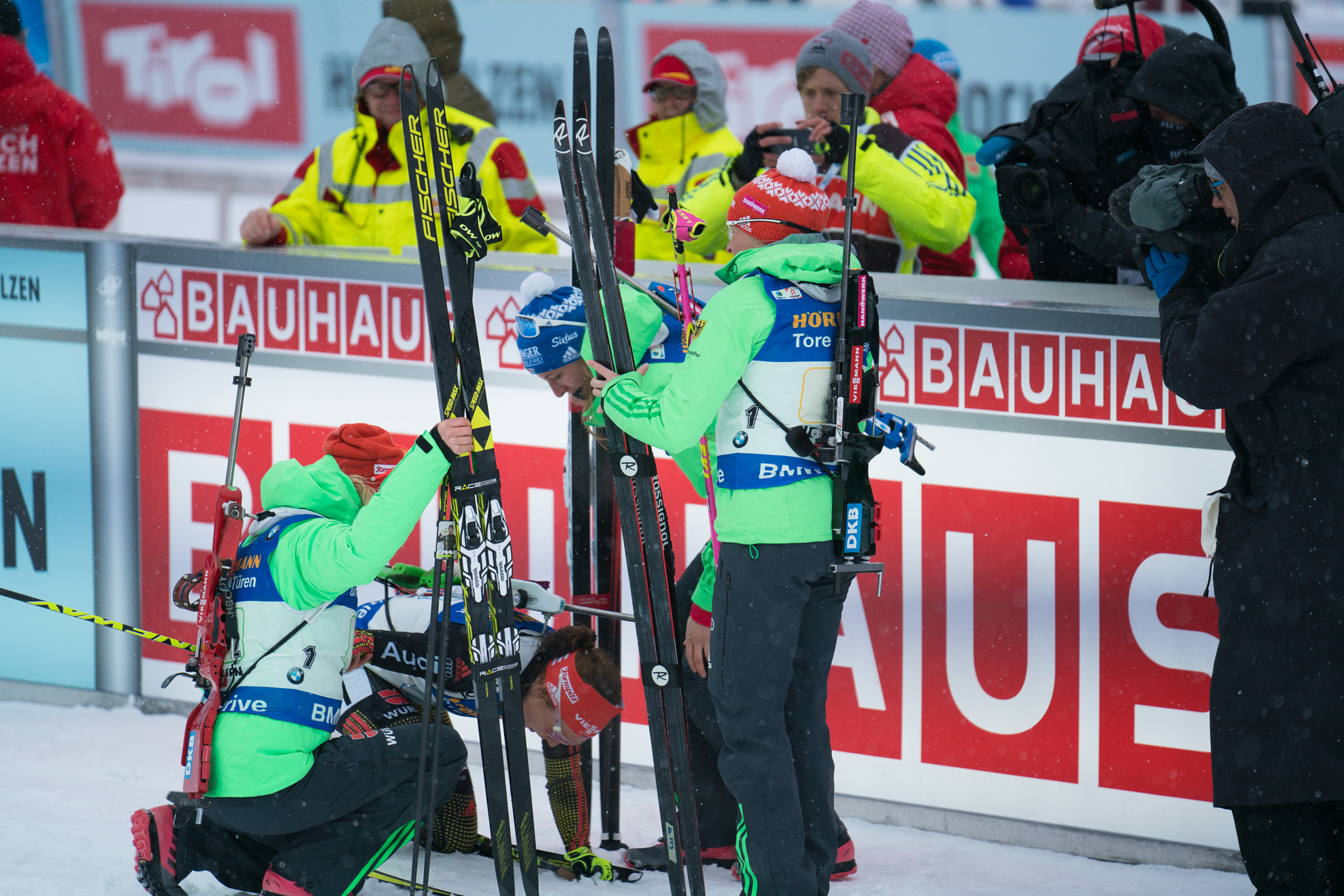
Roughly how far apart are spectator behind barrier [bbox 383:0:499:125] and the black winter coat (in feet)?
13.3

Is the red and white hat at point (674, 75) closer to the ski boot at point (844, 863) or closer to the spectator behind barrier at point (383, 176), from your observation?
the spectator behind barrier at point (383, 176)

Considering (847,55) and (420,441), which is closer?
(420,441)

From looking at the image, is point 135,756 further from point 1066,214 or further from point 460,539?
point 1066,214

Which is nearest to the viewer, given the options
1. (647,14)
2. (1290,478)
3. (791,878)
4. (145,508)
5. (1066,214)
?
(1290,478)

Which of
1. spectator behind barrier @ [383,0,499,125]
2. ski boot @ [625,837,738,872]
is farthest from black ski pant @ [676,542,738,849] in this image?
spectator behind barrier @ [383,0,499,125]

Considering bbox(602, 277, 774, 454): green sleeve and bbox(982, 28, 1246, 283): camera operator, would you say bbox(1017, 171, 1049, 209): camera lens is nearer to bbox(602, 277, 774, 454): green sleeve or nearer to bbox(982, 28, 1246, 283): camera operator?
bbox(982, 28, 1246, 283): camera operator

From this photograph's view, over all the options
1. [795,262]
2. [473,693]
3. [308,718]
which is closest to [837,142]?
[795,262]

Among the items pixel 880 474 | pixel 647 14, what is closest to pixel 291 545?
pixel 880 474

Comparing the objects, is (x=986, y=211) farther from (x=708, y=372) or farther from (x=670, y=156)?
(x=708, y=372)

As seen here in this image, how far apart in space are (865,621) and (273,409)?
1.99 meters

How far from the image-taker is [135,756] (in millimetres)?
4480

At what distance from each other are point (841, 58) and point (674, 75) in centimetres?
83

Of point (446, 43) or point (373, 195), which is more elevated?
point (446, 43)

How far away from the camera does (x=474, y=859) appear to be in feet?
12.3
